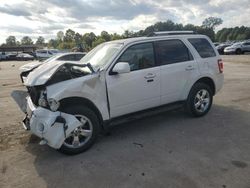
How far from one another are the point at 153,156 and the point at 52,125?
1653mm

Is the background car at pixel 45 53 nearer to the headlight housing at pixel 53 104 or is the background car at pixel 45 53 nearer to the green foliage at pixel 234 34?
the headlight housing at pixel 53 104

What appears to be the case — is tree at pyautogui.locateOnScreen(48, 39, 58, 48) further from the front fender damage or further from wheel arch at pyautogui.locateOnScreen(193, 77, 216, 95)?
the front fender damage

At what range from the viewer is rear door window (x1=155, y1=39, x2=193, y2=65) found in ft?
19.1

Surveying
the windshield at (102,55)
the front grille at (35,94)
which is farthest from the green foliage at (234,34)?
the front grille at (35,94)

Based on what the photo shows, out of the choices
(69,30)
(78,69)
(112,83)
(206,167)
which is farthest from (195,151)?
(69,30)

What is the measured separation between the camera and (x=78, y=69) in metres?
4.94

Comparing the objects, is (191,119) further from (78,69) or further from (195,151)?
(78,69)

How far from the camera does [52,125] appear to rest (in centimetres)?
428

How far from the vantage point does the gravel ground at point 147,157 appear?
3816 millimetres

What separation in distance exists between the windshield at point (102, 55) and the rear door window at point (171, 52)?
0.88m

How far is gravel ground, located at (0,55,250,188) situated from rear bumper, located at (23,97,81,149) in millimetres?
427

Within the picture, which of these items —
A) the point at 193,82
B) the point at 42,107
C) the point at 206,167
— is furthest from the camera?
the point at 193,82

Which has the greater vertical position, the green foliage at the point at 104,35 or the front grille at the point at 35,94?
the front grille at the point at 35,94

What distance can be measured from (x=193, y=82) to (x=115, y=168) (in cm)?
303
